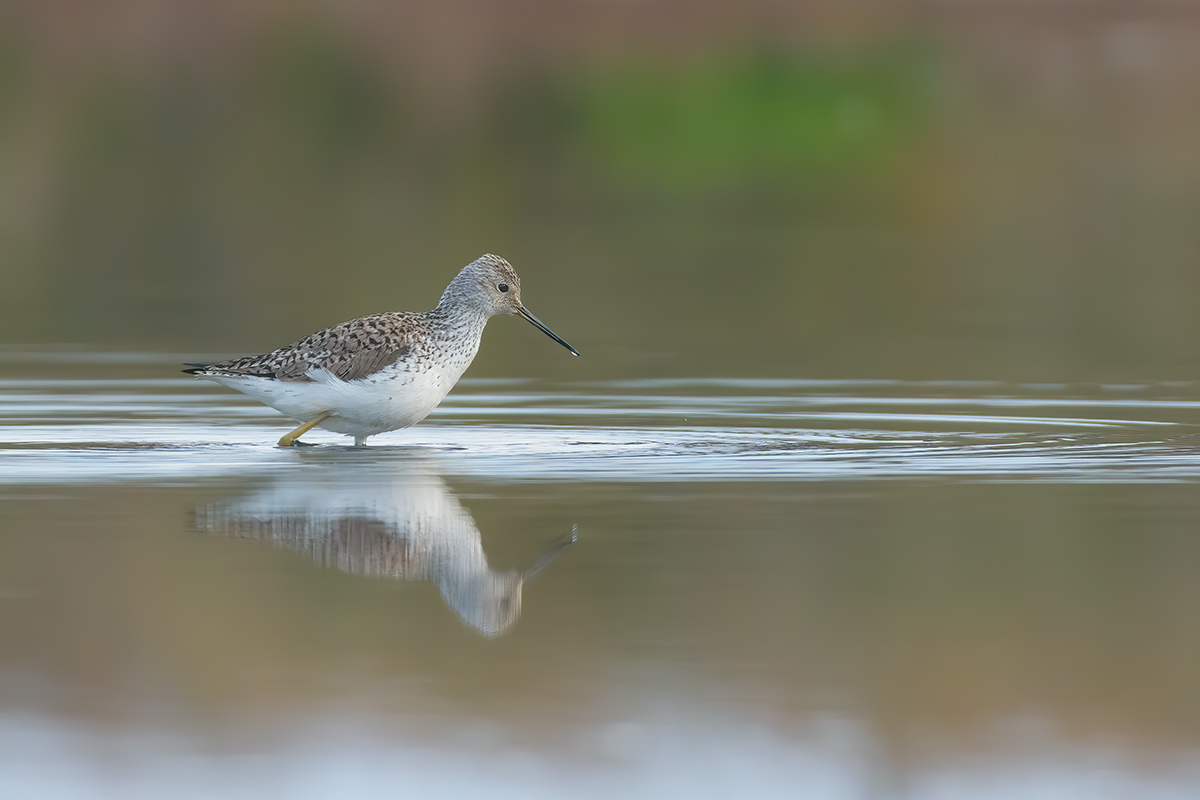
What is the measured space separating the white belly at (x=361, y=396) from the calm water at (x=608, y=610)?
24cm

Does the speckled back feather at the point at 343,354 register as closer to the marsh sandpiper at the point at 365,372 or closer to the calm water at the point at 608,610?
the marsh sandpiper at the point at 365,372

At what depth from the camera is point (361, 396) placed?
11.9 m

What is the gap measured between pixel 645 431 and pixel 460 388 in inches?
113

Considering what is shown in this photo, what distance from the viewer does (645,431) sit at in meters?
12.6

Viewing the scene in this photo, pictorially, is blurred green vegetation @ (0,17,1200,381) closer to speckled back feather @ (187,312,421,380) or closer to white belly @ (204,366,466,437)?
speckled back feather @ (187,312,421,380)

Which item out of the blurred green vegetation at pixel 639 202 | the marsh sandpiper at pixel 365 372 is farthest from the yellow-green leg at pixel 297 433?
the blurred green vegetation at pixel 639 202

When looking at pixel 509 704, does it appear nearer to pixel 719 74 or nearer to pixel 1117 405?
pixel 1117 405

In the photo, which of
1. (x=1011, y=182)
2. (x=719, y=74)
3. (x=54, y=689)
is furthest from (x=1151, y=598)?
(x=719, y=74)

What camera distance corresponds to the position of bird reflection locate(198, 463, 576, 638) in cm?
812

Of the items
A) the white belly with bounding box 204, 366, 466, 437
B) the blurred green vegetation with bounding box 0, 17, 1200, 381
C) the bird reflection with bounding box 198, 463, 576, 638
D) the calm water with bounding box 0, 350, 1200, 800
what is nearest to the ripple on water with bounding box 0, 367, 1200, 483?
the calm water with bounding box 0, 350, 1200, 800

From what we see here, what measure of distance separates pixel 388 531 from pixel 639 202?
827 inches

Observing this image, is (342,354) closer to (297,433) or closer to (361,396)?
(361,396)

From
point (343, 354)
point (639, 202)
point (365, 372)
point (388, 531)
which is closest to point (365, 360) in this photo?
point (365, 372)

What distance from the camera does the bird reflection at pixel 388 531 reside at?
8.12 m
